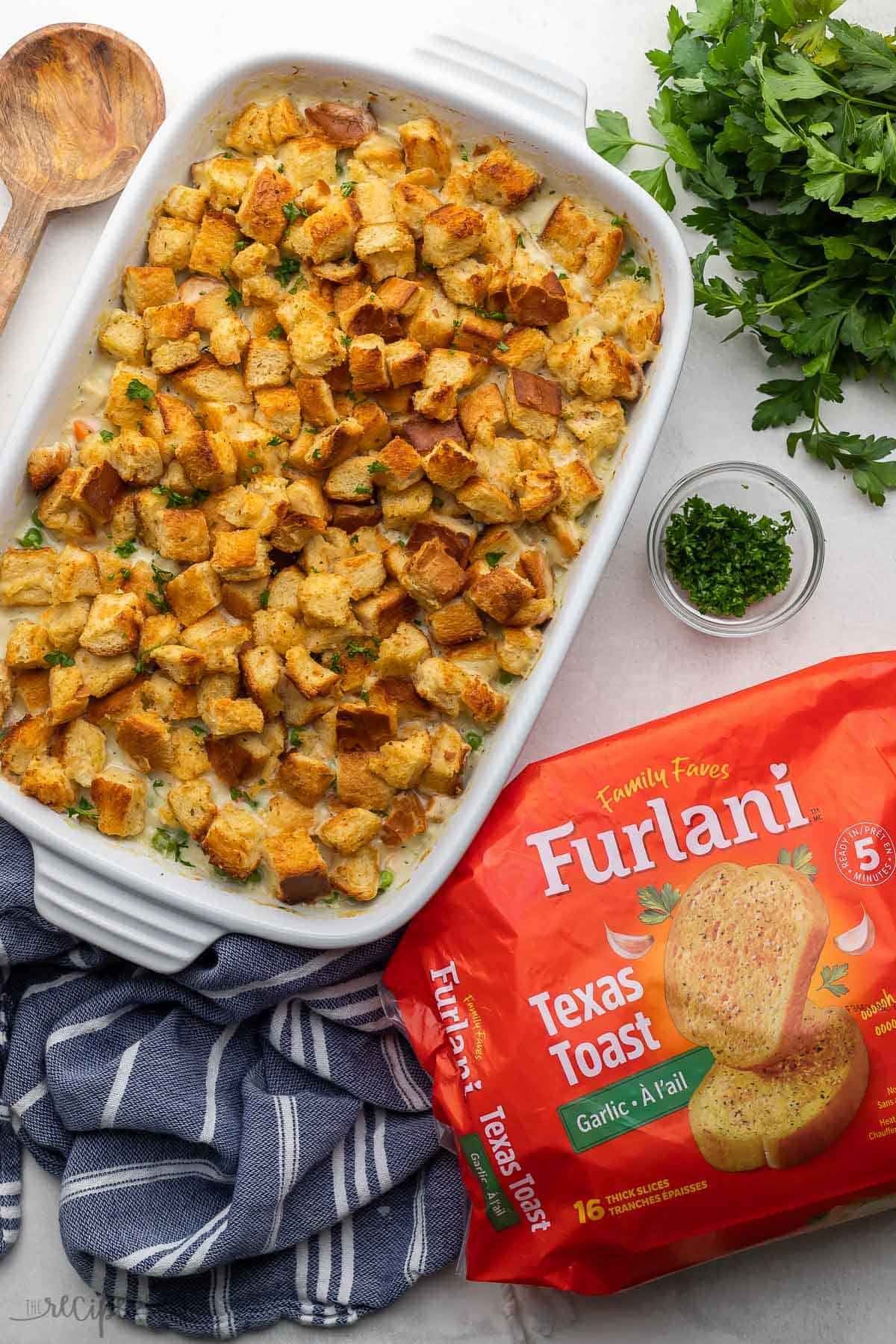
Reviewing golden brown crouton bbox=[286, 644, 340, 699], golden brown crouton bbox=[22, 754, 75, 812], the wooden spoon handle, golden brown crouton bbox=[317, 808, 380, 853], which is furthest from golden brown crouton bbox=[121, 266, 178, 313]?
golden brown crouton bbox=[317, 808, 380, 853]

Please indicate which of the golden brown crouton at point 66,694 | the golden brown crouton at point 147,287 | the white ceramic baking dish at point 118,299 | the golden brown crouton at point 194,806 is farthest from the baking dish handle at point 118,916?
the golden brown crouton at point 147,287

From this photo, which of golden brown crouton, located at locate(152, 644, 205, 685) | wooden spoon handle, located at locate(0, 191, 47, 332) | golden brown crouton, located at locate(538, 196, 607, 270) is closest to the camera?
golden brown crouton, located at locate(152, 644, 205, 685)

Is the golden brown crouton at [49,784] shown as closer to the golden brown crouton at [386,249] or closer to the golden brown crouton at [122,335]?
the golden brown crouton at [122,335]

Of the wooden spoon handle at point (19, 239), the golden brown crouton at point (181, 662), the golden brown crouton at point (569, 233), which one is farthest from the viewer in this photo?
the wooden spoon handle at point (19, 239)

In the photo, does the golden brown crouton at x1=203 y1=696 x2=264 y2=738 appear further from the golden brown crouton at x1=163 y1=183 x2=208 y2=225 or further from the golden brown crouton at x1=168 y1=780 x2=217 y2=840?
the golden brown crouton at x1=163 y1=183 x2=208 y2=225

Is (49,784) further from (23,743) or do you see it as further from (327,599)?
(327,599)
